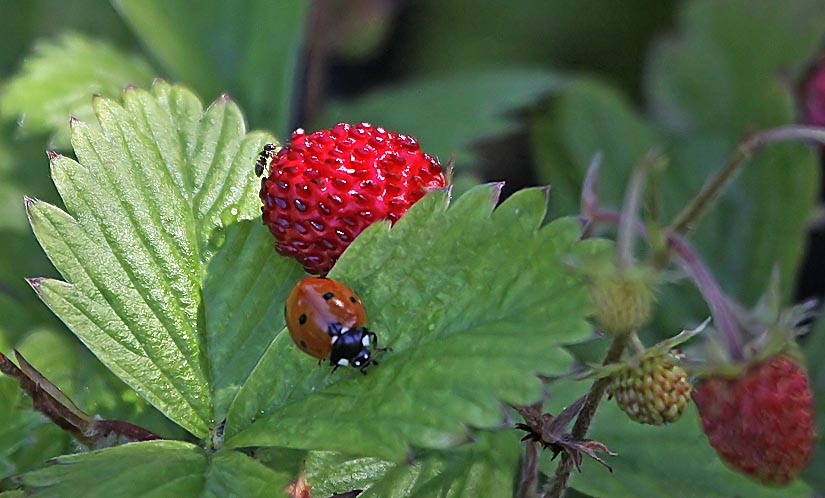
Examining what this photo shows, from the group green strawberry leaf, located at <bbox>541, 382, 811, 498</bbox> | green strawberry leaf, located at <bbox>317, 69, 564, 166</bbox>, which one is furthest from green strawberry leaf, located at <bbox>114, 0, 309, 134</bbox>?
green strawberry leaf, located at <bbox>541, 382, 811, 498</bbox>

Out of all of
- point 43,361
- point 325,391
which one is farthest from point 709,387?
point 43,361

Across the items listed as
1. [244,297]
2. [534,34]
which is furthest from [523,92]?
[244,297]

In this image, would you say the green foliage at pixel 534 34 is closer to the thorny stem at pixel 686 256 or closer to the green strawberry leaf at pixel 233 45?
the green strawberry leaf at pixel 233 45

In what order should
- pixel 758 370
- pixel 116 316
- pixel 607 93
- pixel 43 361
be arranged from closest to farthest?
pixel 758 370
pixel 116 316
pixel 43 361
pixel 607 93

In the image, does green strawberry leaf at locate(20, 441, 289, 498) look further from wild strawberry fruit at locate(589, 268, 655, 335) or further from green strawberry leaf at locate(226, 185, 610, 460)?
wild strawberry fruit at locate(589, 268, 655, 335)

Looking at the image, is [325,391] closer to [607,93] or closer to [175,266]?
[175,266]

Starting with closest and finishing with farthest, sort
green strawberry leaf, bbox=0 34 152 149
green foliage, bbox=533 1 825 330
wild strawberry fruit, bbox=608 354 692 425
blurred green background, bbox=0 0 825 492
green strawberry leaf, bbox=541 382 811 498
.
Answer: wild strawberry fruit, bbox=608 354 692 425 → green strawberry leaf, bbox=541 382 811 498 → green strawberry leaf, bbox=0 34 152 149 → blurred green background, bbox=0 0 825 492 → green foliage, bbox=533 1 825 330

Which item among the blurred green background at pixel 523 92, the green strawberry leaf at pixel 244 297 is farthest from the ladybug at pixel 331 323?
the blurred green background at pixel 523 92
